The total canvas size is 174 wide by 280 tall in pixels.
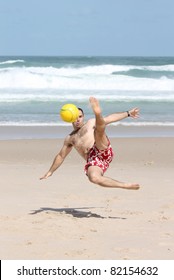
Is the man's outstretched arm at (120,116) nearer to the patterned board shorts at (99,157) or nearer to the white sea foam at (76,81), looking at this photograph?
the patterned board shorts at (99,157)

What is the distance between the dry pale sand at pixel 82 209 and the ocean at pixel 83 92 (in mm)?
6172

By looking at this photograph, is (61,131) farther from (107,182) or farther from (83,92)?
(83,92)

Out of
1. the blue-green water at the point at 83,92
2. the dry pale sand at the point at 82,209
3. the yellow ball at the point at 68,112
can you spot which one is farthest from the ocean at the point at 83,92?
the yellow ball at the point at 68,112

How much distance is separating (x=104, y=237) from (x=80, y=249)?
62 centimetres

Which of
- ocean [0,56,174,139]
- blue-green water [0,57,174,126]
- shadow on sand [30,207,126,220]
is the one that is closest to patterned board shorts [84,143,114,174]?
shadow on sand [30,207,126,220]

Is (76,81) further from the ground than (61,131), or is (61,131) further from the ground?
(76,81)

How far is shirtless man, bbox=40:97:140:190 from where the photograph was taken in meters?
8.13

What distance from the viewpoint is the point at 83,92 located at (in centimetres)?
3209

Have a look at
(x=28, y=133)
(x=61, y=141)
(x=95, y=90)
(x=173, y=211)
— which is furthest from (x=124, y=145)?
(x=95, y=90)

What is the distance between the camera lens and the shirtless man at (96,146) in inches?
320

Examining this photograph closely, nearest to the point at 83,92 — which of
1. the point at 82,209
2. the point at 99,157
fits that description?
the point at 82,209

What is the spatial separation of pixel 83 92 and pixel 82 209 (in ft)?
76.0

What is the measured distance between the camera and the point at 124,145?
15133 millimetres

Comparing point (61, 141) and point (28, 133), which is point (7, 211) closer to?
point (61, 141)
